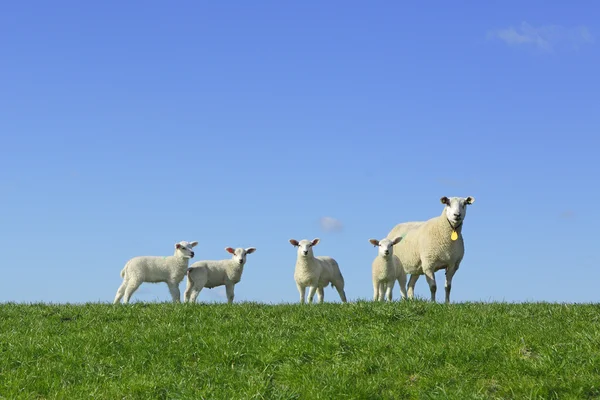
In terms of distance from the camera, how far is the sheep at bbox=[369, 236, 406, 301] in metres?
22.0

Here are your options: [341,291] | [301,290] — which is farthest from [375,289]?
[301,290]

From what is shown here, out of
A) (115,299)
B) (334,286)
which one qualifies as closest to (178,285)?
(115,299)

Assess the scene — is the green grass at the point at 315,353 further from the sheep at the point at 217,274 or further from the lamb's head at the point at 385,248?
the sheep at the point at 217,274

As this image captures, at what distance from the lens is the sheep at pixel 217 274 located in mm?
24438

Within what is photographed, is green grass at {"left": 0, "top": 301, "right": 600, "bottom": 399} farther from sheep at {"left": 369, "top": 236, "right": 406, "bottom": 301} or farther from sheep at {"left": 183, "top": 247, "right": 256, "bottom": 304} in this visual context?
sheep at {"left": 183, "top": 247, "right": 256, "bottom": 304}

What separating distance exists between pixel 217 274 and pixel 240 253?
1091 mm

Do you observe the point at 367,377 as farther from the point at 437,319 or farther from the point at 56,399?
the point at 56,399

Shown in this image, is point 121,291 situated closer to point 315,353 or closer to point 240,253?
point 240,253

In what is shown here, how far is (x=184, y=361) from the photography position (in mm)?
13117

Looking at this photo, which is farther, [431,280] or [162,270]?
[162,270]

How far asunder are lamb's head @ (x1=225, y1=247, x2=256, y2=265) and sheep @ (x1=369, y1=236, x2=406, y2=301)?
161 inches

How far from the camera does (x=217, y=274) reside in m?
24.6

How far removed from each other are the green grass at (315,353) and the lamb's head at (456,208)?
16.7 ft

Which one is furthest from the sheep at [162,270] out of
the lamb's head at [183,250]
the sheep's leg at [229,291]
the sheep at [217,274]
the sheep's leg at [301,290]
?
the sheep's leg at [301,290]
